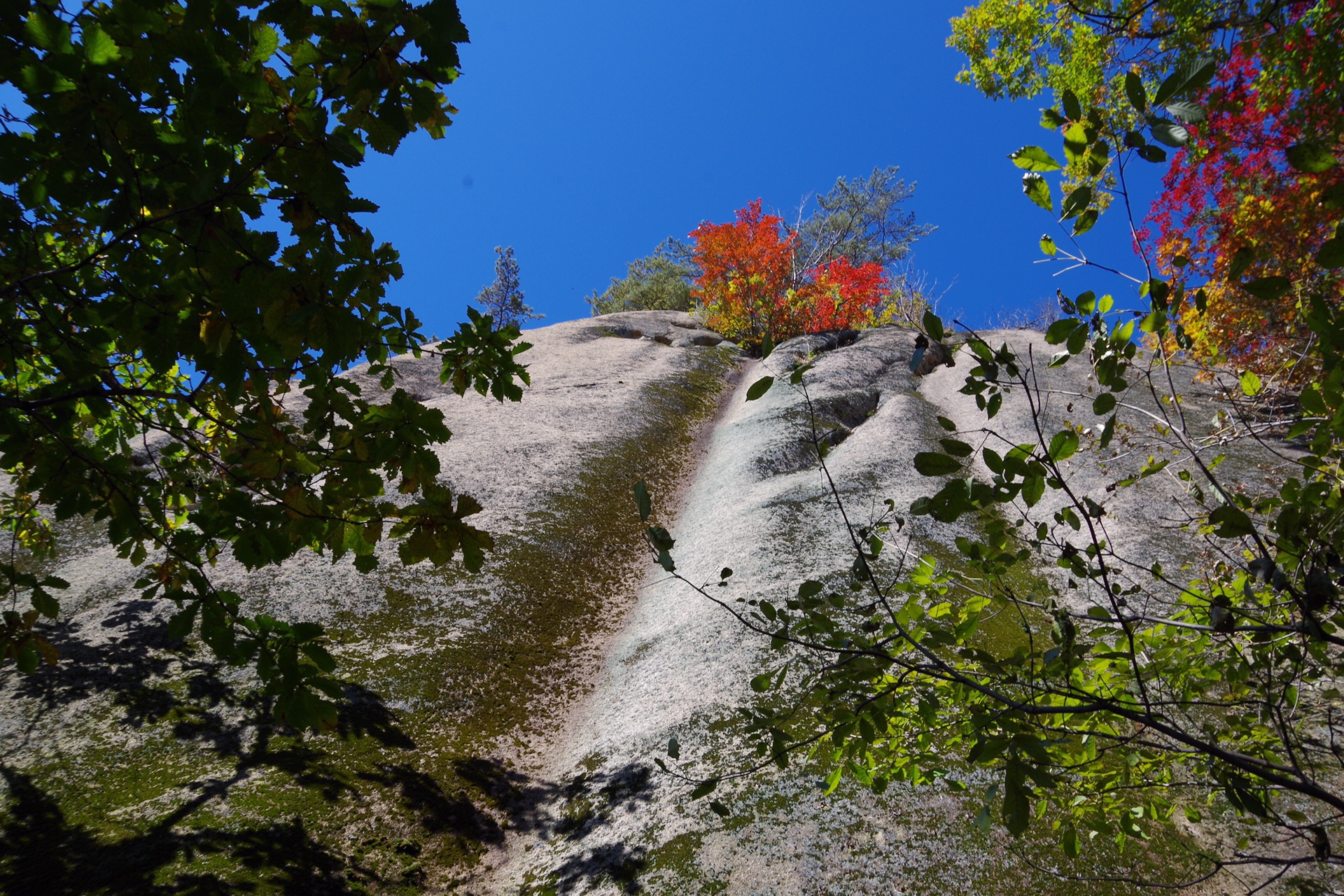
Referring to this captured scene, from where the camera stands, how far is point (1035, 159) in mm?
1905

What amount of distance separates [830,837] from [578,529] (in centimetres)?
708

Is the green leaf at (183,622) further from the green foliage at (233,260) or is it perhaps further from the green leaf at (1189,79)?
the green leaf at (1189,79)

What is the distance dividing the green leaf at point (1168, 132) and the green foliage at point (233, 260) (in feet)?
6.26

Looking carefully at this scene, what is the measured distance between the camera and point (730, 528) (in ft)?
34.7

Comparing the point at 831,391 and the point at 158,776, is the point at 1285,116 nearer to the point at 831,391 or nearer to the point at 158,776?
the point at 831,391

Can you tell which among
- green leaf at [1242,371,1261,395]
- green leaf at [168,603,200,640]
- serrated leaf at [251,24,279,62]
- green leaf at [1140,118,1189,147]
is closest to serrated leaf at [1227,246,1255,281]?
green leaf at [1140,118,1189,147]

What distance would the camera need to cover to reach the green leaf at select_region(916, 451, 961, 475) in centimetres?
171

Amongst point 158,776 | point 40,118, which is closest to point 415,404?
point 40,118

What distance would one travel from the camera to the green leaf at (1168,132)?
1.60m

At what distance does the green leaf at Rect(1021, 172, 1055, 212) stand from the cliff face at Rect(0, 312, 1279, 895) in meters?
1.39

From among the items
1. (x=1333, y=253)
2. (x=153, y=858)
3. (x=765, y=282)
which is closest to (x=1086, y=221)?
(x=1333, y=253)

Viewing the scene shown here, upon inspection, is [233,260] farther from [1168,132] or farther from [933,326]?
[1168,132]

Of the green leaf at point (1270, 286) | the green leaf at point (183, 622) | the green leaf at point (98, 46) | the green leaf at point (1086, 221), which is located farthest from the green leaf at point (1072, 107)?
the green leaf at point (183, 622)

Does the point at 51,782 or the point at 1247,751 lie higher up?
the point at 51,782
